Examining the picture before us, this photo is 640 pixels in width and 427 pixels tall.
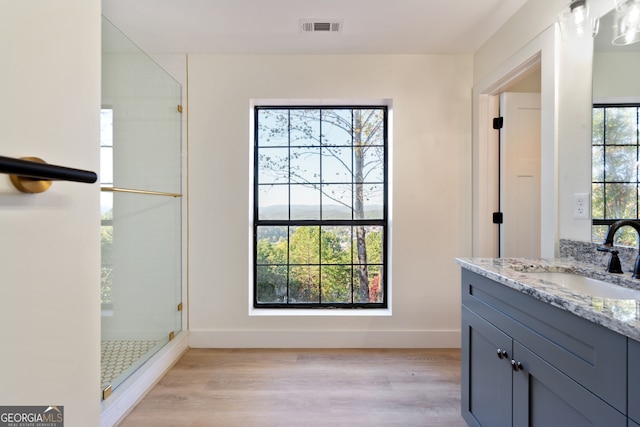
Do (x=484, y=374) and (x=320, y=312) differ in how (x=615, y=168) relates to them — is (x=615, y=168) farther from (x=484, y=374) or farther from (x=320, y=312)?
(x=320, y=312)

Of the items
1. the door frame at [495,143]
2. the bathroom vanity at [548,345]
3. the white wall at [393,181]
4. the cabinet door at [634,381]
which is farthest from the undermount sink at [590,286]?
the white wall at [393,181]

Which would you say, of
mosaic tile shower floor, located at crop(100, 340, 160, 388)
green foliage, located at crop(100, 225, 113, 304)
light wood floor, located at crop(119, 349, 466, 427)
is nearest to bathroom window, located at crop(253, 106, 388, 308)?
light wood floor, located at crop(119, 349, 466, 427)

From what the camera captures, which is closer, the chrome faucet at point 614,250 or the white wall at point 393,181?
the chrome faucet at point 614,250

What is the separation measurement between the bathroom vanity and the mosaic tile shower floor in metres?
1.99

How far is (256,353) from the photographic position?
7.77 ft

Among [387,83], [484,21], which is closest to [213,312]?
[387,83]

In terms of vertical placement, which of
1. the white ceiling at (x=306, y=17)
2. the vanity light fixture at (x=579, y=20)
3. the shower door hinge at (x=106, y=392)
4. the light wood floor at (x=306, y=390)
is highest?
the white ceiling at (x=306, y=17)

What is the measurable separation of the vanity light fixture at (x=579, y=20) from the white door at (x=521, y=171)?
817 mm

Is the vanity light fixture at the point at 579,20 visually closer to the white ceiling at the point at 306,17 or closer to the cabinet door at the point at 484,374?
the white ceiling at the point at 306,17

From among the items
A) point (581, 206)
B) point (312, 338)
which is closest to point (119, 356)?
point (312, 338)

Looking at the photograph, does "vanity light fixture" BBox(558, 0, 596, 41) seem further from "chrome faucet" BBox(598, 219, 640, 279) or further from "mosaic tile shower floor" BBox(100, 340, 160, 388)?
"mosaic tile shower floor" BBox(100, 340, 160, 388)

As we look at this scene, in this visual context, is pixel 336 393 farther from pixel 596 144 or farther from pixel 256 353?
pixel 596 144

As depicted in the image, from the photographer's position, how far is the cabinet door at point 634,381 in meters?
0.70

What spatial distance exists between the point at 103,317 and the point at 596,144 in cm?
285
